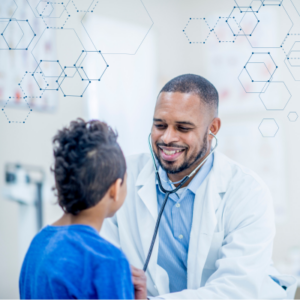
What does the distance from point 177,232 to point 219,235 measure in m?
0.16

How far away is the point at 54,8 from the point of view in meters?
1.60

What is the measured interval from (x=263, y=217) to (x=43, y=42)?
1299 mm

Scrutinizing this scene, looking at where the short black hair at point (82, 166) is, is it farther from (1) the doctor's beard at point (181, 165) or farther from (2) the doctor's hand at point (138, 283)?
(1) the doctor's beard at point (181, 165)

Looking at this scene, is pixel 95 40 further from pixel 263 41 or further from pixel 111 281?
pixel 111 281

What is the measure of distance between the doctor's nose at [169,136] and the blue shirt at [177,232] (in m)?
0.18

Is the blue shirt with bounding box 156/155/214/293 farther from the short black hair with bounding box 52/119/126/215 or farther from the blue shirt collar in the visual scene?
the short black hair with bounding box 52/119/126/215

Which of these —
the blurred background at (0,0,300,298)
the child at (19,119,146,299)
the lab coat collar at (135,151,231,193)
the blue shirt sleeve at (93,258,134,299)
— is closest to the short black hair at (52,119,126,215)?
the child at (19,119,146,299)

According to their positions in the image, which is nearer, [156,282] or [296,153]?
[156,282]

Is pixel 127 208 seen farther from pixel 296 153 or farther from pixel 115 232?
pixel 296 153

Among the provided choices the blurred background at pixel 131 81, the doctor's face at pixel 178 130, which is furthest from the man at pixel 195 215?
the blurred background at pixel 131 81

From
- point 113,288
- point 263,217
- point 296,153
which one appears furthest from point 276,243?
point 113,288

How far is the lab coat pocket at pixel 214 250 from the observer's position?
4.07 feet

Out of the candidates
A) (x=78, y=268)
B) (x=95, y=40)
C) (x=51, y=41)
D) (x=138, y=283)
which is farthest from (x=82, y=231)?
(x=95, y=40)

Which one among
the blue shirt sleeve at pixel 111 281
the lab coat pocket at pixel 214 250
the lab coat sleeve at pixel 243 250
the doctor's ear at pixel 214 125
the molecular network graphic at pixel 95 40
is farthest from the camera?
the molecular network graphic at pixel 95 40
